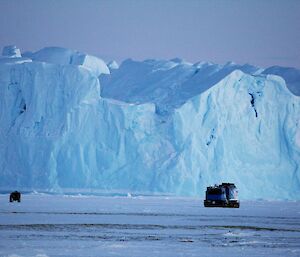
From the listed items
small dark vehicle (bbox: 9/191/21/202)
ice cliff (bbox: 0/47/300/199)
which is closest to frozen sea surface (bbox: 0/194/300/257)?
small dark vehicle (bbox: 9/191/21/202)

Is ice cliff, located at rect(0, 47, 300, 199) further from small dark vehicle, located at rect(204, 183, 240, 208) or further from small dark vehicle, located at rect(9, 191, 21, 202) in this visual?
small dark vehicle, located at rect(9, 191, 21, 202)

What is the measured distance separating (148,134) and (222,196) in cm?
997

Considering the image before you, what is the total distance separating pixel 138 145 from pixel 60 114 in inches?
232

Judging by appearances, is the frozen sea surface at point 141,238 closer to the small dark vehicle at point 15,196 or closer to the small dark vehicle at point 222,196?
the small dark vehicle at point 15,196

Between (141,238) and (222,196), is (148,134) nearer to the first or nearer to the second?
(222,196)

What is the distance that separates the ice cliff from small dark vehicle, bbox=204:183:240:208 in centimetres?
620

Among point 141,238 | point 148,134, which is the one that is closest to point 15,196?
point 148,134

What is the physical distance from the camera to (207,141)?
52.4 meters

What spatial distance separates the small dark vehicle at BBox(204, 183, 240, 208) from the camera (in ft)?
142

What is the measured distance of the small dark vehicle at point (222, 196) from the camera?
43250 millimetres

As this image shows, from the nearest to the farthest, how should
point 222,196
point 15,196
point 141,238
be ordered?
point 141,238, point 15,196, point 222,196

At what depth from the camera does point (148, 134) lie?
5247 cm

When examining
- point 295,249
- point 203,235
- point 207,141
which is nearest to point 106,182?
point 207,141

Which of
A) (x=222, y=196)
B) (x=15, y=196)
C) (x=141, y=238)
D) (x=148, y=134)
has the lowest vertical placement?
(x=141, y=238)
